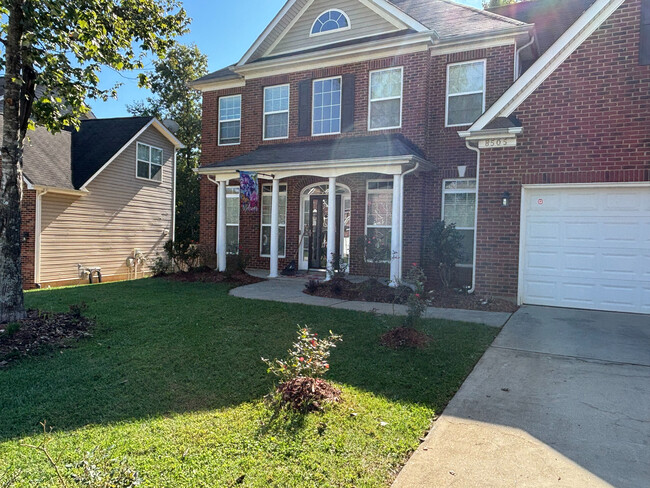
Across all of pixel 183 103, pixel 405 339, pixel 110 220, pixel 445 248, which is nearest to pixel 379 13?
pixel 445 248

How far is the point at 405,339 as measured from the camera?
18.9 feet

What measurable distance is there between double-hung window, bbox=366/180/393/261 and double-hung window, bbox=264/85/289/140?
3.50 metres

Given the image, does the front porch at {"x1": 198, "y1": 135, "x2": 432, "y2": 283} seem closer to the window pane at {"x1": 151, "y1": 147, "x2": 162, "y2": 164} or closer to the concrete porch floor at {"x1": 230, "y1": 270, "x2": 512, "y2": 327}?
the concrete porch floor at {"x1": 230, "y1": 270, "x2": 512, "y2": 327}

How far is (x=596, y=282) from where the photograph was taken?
321 inches

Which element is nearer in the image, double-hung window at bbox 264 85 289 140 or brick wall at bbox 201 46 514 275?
brick wall at bbox 201 46 514 275

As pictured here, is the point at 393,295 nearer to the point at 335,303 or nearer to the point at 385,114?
the point at 335,303

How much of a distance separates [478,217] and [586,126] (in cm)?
251

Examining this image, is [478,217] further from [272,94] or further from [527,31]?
[272,94]

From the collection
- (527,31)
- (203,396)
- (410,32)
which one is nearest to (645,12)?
(527,31)

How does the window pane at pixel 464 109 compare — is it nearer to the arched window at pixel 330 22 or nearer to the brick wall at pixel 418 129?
the brick wall at pixel 418 129

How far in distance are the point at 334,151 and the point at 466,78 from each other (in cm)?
384

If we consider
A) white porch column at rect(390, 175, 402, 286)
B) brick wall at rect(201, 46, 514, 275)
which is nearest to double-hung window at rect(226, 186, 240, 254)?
brick wall at rect(201, 46, 514, 275)

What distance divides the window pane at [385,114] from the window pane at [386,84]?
0.21 m

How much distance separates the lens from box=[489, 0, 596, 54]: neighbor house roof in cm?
1212
